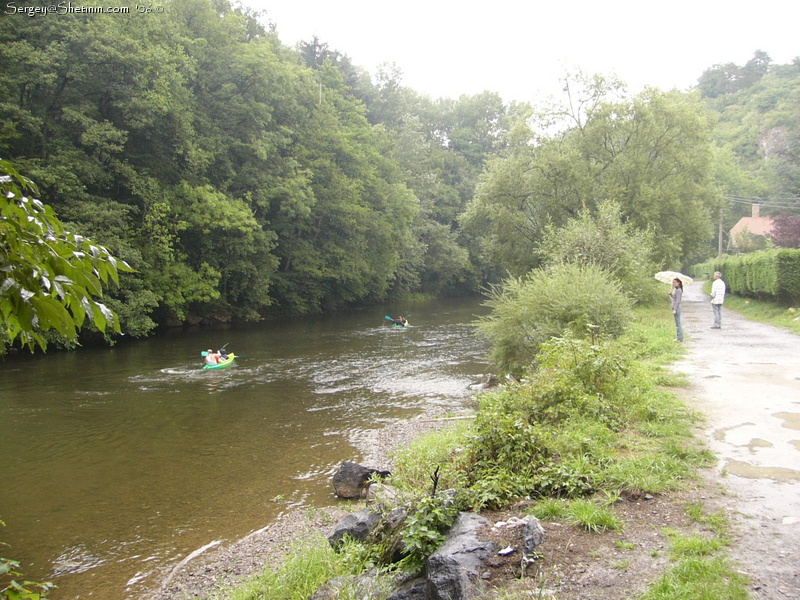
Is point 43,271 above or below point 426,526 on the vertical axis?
above

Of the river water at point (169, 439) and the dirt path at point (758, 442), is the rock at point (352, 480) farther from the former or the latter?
the dirt path at point (758, 442)

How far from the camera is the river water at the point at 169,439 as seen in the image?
794 cm

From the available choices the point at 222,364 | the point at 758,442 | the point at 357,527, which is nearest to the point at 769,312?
the point at 758,442

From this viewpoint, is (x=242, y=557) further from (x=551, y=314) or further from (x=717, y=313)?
(x=717, y=313)

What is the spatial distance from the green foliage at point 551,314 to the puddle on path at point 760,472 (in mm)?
6540

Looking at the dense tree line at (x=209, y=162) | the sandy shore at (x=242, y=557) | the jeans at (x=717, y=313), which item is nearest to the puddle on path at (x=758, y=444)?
the sandy shore at (x=242, y=557)

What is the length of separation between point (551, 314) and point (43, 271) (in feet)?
42.3

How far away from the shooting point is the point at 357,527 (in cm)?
652

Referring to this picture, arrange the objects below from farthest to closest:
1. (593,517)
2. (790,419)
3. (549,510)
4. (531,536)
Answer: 1. (790,419)
2. (549,510)
3. (593,517)
4. (531,536)

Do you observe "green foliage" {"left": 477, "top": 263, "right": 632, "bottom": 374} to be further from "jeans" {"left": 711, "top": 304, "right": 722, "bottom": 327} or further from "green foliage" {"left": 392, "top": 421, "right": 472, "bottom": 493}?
"jeans" {"left": 711, "top": 304, "right": 722, "bottom": 327}

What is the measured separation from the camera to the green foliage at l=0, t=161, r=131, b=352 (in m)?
2.32

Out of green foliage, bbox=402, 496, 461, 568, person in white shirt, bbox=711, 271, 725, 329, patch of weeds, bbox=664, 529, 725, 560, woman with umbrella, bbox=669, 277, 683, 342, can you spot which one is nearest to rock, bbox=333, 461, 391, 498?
green foliage, bbox=402, 496, 461, 568

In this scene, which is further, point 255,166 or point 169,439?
point 255,166

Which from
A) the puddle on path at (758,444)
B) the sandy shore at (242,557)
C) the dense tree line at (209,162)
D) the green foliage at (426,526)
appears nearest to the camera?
the green foliage at (426,526)
